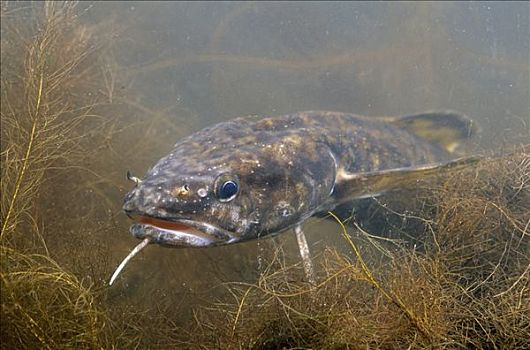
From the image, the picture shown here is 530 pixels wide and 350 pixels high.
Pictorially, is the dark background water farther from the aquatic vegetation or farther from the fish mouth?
the aquatic vegetation

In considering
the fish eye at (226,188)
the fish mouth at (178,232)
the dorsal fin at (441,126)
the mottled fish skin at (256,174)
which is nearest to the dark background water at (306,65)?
the dorsal fin at (441,126)

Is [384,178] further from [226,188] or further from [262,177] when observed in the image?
[226,188]

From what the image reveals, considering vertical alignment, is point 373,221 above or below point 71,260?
below

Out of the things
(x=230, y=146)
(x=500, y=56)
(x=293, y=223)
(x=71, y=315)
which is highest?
(x=230, y=146)

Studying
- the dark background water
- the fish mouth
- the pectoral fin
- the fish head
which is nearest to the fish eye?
the fish head

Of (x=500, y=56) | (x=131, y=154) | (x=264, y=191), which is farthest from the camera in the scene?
(x=500, y=56)

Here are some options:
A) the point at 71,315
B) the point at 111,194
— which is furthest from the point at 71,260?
the point at 111,194

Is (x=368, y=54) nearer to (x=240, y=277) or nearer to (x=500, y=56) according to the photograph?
(x=500, y=56)

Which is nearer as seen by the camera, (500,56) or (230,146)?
(230,146)
